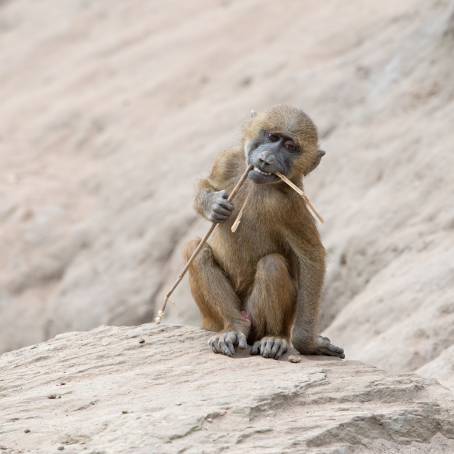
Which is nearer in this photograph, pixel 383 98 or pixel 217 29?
pixel 383 98

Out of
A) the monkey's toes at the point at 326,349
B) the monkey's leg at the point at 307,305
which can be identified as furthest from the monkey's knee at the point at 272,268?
the monkey's toes at the point at 326,349

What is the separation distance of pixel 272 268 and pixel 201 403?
62.1 inches

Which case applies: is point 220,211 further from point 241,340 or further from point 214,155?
point 214,155

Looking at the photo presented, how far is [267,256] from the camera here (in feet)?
25.2

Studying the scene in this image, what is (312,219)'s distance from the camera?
25.9ft

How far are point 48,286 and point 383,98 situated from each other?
528cm

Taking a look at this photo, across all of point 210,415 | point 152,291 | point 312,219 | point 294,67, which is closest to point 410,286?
point 312,219

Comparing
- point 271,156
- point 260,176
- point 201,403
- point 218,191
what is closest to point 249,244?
point 218,191

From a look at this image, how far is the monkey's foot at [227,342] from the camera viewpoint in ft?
24.7

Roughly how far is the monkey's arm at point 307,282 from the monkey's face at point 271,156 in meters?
0.48

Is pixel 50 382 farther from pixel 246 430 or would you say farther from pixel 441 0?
pixel 441 0

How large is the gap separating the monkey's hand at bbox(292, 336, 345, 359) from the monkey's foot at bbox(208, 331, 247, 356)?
433 millimetres

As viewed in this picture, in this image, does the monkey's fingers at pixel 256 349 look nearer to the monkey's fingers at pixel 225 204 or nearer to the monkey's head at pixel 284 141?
the monkey's fingers at pixel 225 204

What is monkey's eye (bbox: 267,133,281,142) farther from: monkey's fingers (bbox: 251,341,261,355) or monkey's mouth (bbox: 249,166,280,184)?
monkey's fingers (bbox: 251,341,261,355)
